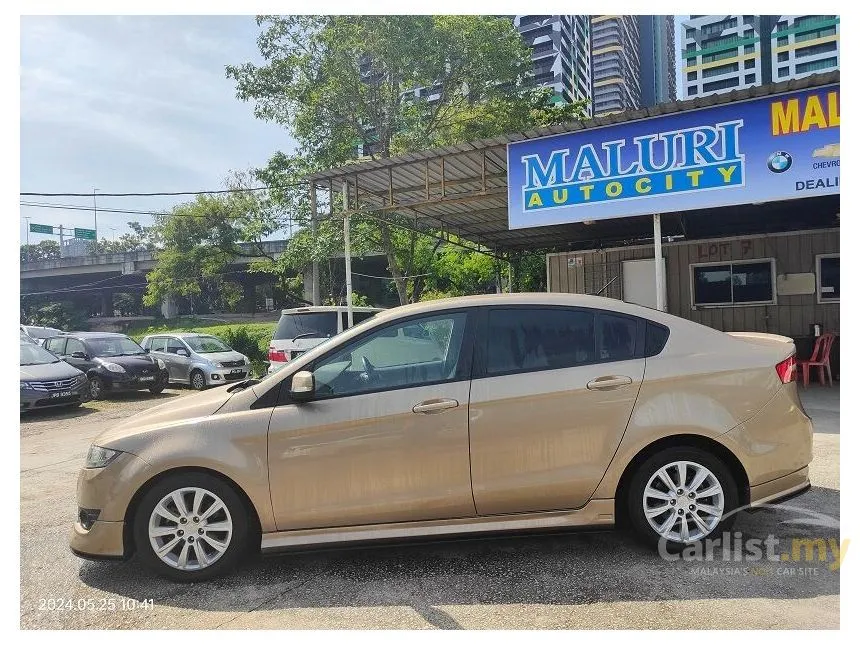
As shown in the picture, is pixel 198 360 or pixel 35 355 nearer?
pixel 35 355

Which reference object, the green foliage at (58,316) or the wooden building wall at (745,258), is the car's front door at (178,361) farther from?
the green foliage at (58,316)

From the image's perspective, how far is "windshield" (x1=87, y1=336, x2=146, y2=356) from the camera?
13531mm

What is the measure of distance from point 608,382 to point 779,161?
577 cm

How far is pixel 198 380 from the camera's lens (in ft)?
46.7

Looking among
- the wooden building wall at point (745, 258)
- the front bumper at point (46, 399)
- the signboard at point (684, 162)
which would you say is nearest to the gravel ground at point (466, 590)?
the signboard at point (684, 162)

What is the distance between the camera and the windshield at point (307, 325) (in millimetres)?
10312

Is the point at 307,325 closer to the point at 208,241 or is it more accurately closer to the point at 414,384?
Result: the point at 414,384

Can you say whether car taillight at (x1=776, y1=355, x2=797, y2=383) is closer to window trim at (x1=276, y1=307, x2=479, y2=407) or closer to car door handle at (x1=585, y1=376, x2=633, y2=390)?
car door handle at (x1=585, y1=376, x2=633, y2=390)

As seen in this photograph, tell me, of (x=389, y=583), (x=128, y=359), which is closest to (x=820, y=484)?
(x=389, y=583)

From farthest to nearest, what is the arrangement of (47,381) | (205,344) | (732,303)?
(205,344)
(732,303)
(47,381)

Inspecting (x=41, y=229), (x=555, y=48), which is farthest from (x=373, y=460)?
(x=555, y=48)

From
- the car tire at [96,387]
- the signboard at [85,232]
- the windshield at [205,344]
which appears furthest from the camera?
the signboard at [85,232]

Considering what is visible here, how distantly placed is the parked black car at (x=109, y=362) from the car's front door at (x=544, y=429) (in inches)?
465

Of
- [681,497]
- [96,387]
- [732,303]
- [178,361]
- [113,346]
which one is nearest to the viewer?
[681,497]
